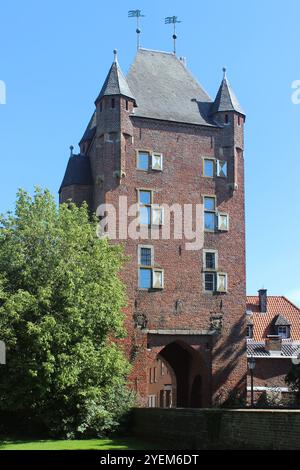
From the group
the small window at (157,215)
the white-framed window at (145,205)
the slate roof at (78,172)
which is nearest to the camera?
the white-framed window at (145,205)

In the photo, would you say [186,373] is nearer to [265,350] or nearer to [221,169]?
[265,350]

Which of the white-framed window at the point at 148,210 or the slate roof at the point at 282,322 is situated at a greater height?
the white-framed window at the point at 148,210

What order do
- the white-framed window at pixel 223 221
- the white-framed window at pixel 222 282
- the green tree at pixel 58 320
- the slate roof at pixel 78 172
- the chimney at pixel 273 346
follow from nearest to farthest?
the green tree at pixel 58 320 < the white-framed window at pixel 222 282 < the white-framed window at pixel 223 221 < the slate roof at pixel 78 172 < the chimney at pixel 273 346

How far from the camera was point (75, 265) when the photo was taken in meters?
31.4

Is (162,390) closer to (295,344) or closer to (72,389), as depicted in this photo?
(295,344)

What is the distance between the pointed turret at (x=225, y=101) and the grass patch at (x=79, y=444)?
19810 millimetres

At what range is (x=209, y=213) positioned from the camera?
4091cm

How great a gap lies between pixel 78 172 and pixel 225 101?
9.17 m

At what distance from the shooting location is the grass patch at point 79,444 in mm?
26469

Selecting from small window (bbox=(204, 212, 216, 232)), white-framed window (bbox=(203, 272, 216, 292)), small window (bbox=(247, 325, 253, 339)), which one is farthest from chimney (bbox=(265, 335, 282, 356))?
small window (bbox=(204, 212, 216, 232))

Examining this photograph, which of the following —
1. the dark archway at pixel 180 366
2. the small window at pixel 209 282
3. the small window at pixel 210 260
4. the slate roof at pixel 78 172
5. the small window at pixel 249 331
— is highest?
the slate roof at pixel 78 172

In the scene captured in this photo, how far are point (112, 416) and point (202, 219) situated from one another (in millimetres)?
12546

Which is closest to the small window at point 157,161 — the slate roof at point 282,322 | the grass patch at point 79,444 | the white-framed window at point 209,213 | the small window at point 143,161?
the small window at point 143,161

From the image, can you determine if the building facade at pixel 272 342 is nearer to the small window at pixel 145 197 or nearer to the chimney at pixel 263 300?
the chimney at pixel 263 300
